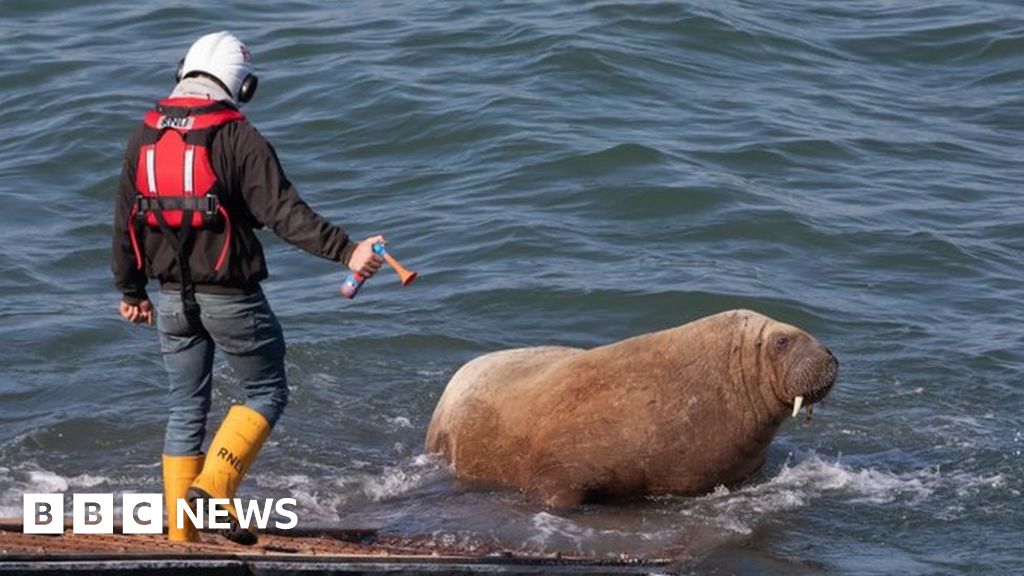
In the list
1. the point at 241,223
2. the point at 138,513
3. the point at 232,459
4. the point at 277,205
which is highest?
the point at 277,205

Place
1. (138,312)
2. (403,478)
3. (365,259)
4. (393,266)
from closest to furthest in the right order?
(393,266), (365,259), (138,312), (403,478)

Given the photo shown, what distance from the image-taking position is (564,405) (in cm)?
977

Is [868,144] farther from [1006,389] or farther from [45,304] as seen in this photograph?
[45,304]

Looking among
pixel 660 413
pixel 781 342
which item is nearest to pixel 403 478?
pixel 660 413

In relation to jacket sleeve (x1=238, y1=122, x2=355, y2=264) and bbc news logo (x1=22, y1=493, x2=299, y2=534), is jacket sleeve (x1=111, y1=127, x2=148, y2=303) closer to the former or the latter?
jacket sleeve (x1=238, y1=122, x2=355, y2=264)

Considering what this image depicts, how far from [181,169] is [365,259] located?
785 millimetres

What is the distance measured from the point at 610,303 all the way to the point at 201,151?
6.27 meters

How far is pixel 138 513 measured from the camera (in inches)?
344

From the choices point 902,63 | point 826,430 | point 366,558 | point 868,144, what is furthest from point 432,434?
point 902,63

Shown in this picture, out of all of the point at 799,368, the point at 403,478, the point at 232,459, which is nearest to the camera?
the point at 232,459

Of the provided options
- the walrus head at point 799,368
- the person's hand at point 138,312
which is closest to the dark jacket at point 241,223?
the person's hand at point 138,312

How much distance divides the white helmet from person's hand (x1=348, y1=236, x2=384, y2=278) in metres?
0.78

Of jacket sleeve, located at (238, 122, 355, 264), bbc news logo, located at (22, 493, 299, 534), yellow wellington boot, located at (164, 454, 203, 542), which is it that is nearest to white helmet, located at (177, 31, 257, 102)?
jacket sleeve, located at (238, 122, 355, 264)

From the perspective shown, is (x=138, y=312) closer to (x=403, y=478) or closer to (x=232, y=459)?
(x=232, y=459)
